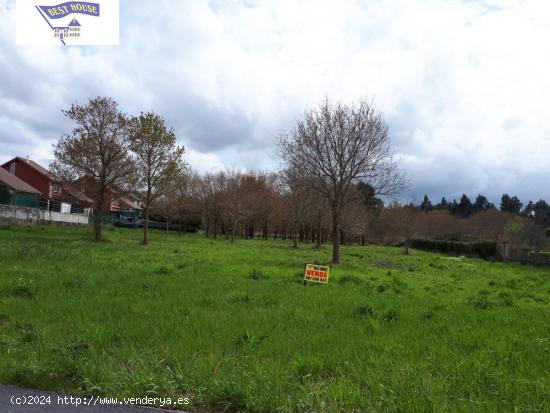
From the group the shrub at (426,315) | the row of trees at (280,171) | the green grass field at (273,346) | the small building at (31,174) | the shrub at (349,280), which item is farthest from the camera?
the small building at (31,174)

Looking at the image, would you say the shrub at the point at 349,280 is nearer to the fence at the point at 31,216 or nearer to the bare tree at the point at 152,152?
the bare tree at the point at 152,152

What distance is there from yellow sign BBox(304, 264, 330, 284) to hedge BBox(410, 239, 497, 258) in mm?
34071

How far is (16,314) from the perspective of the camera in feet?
27.2

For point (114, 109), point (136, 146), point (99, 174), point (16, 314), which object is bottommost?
point (16, 314)

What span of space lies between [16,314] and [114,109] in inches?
1046

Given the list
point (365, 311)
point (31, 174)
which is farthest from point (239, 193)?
point (365, 311)

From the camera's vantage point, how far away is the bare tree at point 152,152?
33.0 m

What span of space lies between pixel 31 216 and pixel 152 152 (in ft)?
49.6

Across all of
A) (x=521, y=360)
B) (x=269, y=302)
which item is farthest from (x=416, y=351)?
(x=269, y=302)

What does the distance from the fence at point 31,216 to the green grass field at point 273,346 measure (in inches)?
1081

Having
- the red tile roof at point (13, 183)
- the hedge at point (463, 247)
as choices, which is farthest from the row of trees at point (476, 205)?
the red tile roof at point (13, 183)

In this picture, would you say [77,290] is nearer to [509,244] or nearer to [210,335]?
[210,335]

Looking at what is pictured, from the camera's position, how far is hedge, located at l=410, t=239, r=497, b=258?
144 feet

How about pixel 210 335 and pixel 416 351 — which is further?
pixel 210 335
